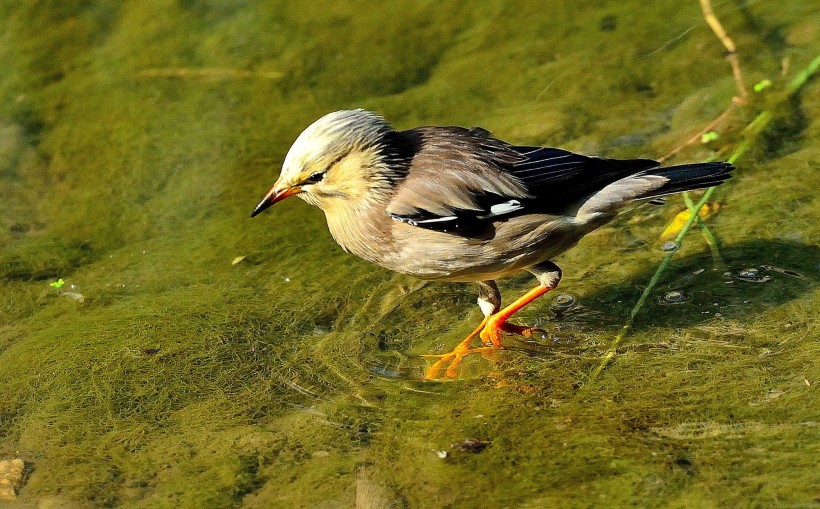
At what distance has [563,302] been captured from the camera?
5.42 m

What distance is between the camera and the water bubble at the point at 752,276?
207 inches

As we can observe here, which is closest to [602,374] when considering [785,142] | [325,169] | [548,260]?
[548,260]

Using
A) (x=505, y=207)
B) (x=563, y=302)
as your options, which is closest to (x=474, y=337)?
(x=563, y=302)

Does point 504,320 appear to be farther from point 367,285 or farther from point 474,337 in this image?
point 367,285

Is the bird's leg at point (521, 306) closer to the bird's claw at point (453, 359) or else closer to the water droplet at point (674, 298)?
the bird's claw at point (453, 359)

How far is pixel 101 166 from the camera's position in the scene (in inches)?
282

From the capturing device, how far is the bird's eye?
4945mm

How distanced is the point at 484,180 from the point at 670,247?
1.38 meters

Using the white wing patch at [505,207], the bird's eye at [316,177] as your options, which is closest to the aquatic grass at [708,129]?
the white wing patch at [505,207]

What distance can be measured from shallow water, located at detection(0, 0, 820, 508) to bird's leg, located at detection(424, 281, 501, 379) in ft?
0.28

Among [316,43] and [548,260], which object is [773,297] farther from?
[316,43]

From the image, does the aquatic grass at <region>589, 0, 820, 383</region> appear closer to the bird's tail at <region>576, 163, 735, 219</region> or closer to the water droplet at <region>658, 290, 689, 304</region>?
the water droplet at <region>658, 290, 689, 304</region>

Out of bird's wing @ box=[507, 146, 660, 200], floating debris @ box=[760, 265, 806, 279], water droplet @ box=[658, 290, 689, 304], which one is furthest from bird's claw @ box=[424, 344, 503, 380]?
floating debris @ box=[760, 265, 806, 279]

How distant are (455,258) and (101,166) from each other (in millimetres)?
3360
